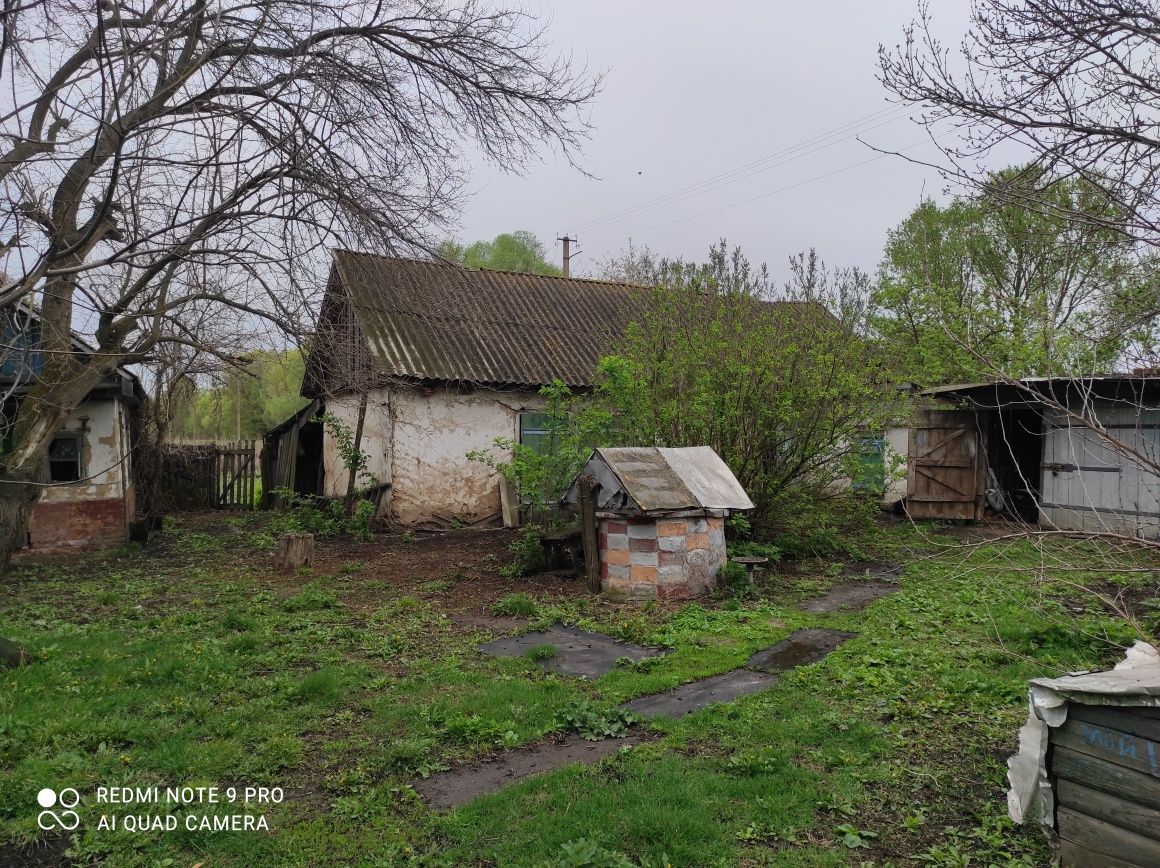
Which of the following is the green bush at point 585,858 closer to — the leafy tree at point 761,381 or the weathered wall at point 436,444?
the leafy tree at point 761,381

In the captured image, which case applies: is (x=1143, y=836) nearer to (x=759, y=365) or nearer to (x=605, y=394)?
(x=759, y=365)

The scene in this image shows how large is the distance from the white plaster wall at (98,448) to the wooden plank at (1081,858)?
13172mm

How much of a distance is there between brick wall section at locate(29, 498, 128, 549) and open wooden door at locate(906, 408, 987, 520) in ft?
47.7

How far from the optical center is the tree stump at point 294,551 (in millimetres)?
10250

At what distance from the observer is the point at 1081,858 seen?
9.73 ft

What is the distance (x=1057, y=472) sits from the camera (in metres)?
13.5

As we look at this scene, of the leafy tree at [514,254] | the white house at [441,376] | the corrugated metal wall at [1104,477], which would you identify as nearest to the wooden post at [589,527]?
the white house at [441,376]

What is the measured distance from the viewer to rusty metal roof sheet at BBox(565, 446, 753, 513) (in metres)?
8.25

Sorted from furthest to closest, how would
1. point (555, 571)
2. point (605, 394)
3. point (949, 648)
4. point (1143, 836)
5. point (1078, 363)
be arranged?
point (605, 394), point (555, 571), point (949, 648), point (1078, 363), point (1143, 836)

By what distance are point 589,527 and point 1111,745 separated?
6.20 m

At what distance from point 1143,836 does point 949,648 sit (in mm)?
3492

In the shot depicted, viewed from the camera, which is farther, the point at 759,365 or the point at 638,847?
the point at 759,365

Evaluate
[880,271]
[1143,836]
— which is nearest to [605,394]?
[1143,836]

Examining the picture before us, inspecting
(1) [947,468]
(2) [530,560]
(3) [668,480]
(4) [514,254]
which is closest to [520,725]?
(3) [668,480]
